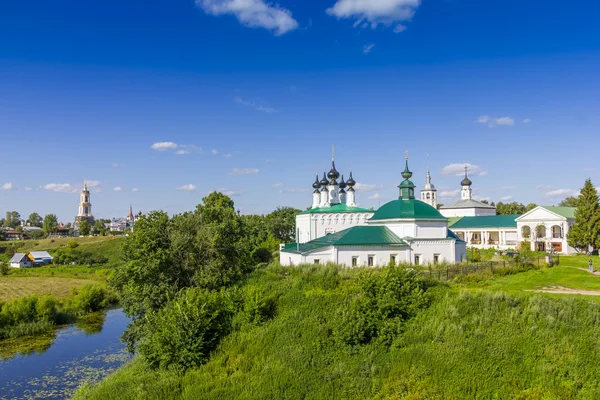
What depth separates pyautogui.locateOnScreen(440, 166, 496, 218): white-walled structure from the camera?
5834cm

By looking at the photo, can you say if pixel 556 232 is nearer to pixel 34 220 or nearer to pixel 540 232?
pixel 540 232

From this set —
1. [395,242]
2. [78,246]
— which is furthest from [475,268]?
[78,246]

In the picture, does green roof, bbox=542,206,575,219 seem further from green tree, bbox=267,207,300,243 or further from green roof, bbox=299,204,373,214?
green tree, bbox=267,207,300,243

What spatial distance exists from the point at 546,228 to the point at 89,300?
41.5 m

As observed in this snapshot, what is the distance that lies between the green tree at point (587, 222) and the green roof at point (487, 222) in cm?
830

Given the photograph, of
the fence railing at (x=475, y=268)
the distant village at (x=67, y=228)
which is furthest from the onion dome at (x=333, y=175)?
the distant village at (x=67, y=228)

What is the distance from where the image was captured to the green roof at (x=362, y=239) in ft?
84.1

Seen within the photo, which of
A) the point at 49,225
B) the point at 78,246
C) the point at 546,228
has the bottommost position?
the point at 78,246

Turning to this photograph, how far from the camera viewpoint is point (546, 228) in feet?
142

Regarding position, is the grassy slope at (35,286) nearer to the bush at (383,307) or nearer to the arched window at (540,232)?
the bush at (383,307)

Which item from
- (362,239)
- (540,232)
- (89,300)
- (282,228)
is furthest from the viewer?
(282,228)

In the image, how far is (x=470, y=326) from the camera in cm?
1562

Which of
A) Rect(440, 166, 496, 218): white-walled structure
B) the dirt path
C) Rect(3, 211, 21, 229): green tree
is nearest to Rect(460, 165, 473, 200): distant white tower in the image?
Rect(440, 166, 496, 218): white-walled structure

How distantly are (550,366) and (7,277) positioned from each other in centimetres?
5708
